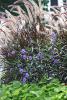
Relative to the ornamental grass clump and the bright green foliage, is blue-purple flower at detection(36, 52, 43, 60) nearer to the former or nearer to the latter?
the ornamental grass clump

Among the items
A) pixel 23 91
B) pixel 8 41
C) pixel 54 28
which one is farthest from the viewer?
pixel 8 41

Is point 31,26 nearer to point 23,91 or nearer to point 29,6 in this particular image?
point 29,6

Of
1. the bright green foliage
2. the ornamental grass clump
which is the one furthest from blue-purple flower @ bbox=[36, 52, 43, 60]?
the bright green foliage

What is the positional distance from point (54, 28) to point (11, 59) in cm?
79

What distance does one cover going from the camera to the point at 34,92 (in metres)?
4.56

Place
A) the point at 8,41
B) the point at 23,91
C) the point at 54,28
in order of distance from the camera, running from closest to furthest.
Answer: the point at 23,91, the point at 54,28, the point at 8,41

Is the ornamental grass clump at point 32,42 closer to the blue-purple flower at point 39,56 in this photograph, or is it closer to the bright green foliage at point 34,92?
the blue-purple flower at point 39,56

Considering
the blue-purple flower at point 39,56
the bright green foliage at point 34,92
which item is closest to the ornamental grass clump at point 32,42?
the blue-purple flower at point 39,56

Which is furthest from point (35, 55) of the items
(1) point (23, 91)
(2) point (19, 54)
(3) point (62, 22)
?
(1) point (23, 91)

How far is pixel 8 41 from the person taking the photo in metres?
6.05

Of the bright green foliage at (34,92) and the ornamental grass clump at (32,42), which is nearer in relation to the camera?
the bright green foliage at (34,92)

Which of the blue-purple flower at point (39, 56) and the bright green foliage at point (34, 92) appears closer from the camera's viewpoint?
the bright green foliage at point (34, 92)

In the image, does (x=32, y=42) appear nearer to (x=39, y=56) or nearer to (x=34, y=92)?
(x=39, y=56)

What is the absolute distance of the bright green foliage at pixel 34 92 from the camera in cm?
443
